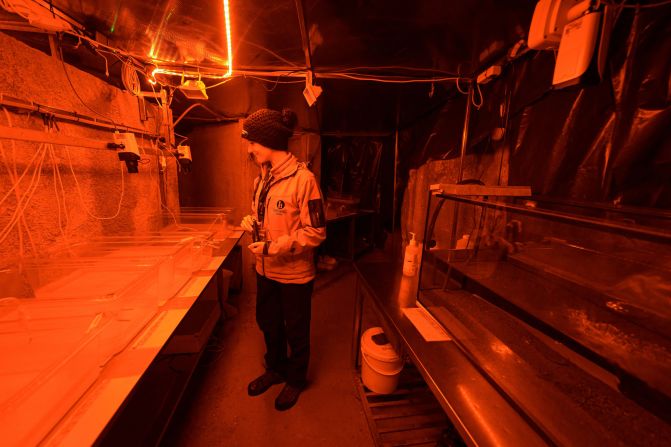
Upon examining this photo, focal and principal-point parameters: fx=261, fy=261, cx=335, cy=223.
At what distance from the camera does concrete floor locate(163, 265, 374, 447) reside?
145cm

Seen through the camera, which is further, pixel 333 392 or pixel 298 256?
pixel 333 392

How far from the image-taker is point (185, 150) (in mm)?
2215

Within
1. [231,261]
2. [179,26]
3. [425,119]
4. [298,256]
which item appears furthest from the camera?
[425,119]

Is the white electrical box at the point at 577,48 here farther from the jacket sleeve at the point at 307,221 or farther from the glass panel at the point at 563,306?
the jacket sleeve at the point at 307,221

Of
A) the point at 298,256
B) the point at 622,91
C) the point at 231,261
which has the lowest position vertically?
the point at 231,261

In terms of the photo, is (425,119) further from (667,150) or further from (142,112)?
(142,112)

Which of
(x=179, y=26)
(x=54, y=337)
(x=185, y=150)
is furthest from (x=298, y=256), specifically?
(x=185, y=150)

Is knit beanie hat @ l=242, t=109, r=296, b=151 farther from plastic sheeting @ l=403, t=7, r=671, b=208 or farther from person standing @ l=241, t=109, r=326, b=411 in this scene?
plastic sheeting @ l=403, t=7, r=671, b=208

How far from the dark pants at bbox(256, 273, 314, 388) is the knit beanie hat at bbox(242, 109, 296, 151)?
81cm

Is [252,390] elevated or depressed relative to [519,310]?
depressed

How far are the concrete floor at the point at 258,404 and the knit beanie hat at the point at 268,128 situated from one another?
1.60m

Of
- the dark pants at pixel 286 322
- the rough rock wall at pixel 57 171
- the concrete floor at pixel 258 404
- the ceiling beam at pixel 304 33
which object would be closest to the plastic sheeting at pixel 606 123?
the ceiling beam at pixel 304 33

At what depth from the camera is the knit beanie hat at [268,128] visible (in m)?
1.42

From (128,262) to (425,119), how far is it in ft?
10.2
